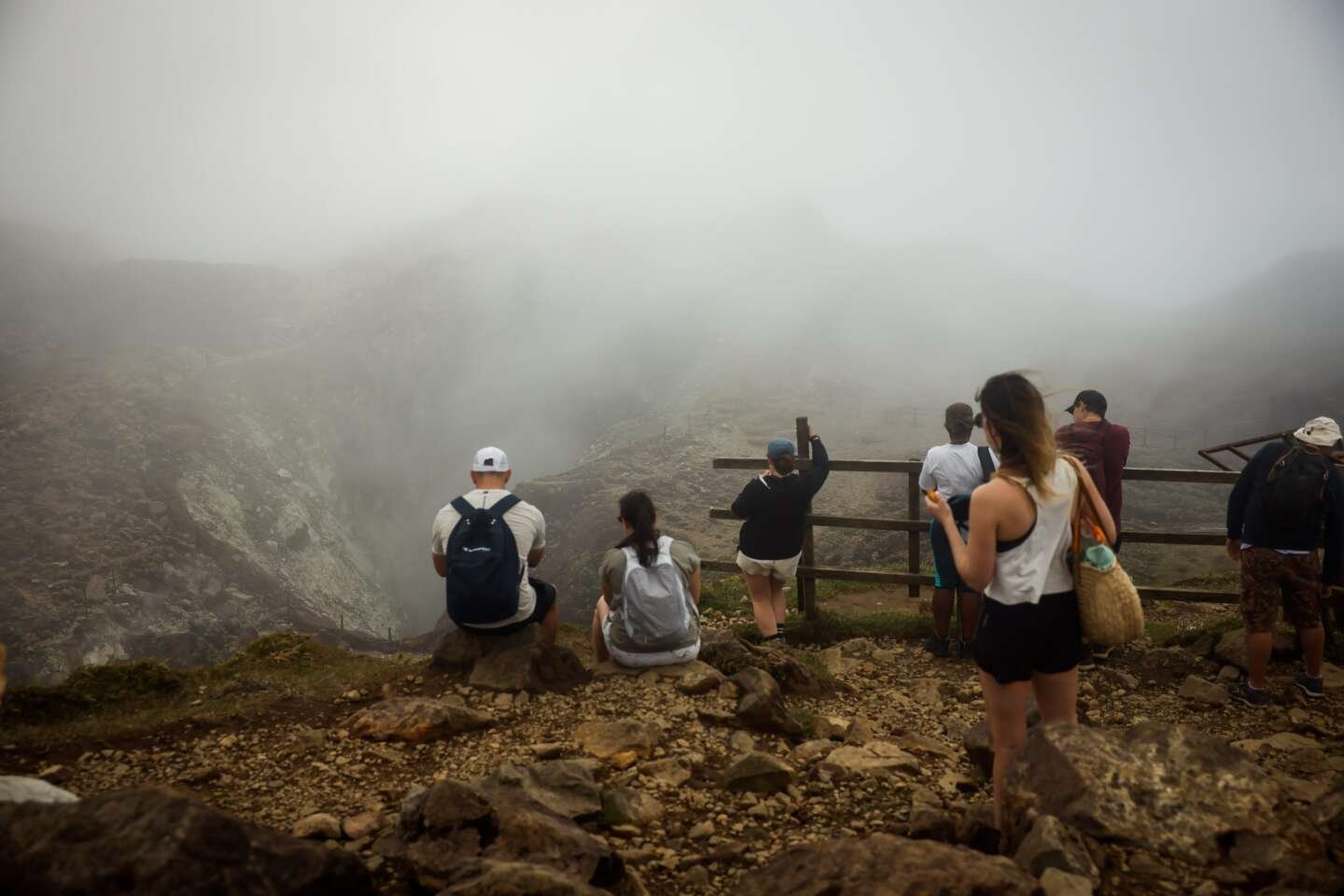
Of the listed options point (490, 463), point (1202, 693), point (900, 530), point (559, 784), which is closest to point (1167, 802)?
point (559, 784)

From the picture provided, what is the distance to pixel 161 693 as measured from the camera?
6117 mm

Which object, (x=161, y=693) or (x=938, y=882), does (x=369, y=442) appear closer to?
(x=161, y=693)

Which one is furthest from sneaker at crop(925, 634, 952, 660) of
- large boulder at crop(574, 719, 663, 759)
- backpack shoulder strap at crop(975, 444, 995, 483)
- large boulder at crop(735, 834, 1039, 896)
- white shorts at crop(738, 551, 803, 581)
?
large boulder at crop(735, 834, 1039, 896)

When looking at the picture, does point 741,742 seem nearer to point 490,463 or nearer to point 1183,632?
point 490,463

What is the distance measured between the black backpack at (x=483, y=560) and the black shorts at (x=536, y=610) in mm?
303

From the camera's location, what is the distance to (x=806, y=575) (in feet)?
29.3

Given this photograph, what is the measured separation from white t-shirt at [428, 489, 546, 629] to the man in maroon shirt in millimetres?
4668

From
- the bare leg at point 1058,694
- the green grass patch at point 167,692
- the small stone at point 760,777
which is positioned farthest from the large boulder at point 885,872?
the green grass patch at point 167,692

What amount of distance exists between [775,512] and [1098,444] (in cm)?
294

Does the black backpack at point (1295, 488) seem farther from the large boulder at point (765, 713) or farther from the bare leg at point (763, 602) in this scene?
the bare leg at point (763, 602)

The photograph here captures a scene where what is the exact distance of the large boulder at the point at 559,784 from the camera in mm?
3955

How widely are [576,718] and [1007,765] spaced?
297cm

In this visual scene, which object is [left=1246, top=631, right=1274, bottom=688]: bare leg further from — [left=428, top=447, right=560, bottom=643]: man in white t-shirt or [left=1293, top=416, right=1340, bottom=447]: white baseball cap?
[left=428, top=447, right=560, bottom=643]: man in white t-shirt

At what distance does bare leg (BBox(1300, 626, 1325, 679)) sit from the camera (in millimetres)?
6047
